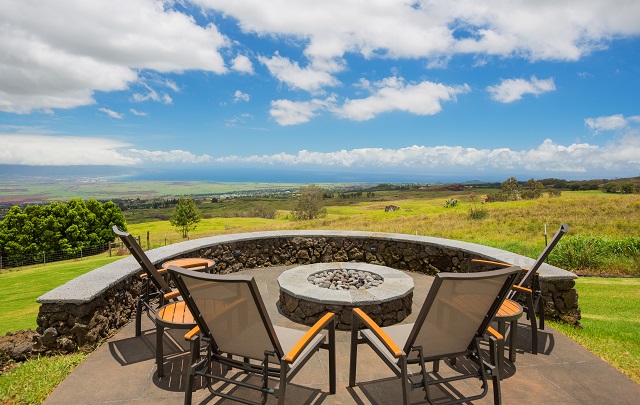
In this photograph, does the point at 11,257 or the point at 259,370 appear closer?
the point at 259,370

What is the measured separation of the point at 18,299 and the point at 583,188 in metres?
59.4

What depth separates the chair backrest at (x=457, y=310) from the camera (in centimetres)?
241

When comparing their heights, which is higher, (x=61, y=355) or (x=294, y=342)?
(x=294, y=342)

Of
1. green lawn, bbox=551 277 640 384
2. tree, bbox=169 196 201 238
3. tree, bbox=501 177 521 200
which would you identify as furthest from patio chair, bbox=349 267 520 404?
tree, bbox=169 196 201 238

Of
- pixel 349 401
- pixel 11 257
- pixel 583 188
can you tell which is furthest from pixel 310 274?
pixel 583 188

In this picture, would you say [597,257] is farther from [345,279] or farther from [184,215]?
[184,215]

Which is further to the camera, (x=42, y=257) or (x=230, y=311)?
(x=42, y=257)

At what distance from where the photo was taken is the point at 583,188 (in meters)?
47.7

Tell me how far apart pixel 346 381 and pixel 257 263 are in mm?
4920

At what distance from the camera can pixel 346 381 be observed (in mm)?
3201

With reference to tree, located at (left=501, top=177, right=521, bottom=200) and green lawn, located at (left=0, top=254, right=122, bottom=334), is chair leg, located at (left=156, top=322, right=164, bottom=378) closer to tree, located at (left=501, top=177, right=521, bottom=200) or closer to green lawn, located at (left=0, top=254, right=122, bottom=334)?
green lawn, located at (left=0, top=254, right=122, bottom=334)

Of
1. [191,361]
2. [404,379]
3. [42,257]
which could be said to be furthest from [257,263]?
[42,257]

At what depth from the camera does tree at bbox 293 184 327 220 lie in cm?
5872

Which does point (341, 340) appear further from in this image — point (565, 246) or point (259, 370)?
point (565, 246)
